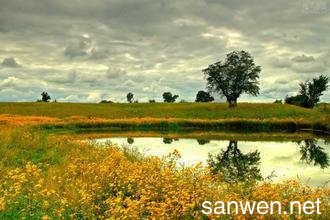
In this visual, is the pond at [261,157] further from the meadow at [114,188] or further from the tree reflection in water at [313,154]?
the meadow at [114,188]

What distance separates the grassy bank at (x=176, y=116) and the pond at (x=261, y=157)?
19.3 metres

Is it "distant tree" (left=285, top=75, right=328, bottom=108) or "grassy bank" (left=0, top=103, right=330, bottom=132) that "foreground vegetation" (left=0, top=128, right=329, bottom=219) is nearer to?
"grassy bank" (left=0, top=103, right=330, bottom=132)

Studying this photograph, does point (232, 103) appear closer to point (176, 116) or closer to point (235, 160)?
point (176, 116)

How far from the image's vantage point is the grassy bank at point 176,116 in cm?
6806

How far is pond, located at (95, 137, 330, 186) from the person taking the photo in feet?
80.6

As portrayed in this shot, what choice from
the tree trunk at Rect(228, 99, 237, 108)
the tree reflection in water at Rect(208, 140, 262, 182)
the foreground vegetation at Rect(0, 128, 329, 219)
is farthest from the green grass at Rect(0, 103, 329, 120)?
the foreground vegetation at Rect(0, 128, 329, 219)

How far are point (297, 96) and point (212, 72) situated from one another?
101 feet

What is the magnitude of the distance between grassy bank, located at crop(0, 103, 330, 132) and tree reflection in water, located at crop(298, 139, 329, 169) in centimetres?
1986

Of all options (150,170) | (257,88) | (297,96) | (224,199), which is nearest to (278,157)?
(150,170)

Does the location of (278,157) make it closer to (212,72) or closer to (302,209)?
(302,209)

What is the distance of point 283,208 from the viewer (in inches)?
421

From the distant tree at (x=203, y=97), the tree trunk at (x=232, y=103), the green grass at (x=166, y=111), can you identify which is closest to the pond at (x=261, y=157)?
the green grass at (x=166, y=111)

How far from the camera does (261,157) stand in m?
34.0

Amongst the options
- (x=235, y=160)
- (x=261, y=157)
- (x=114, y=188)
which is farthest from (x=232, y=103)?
(x=114, y=188)
